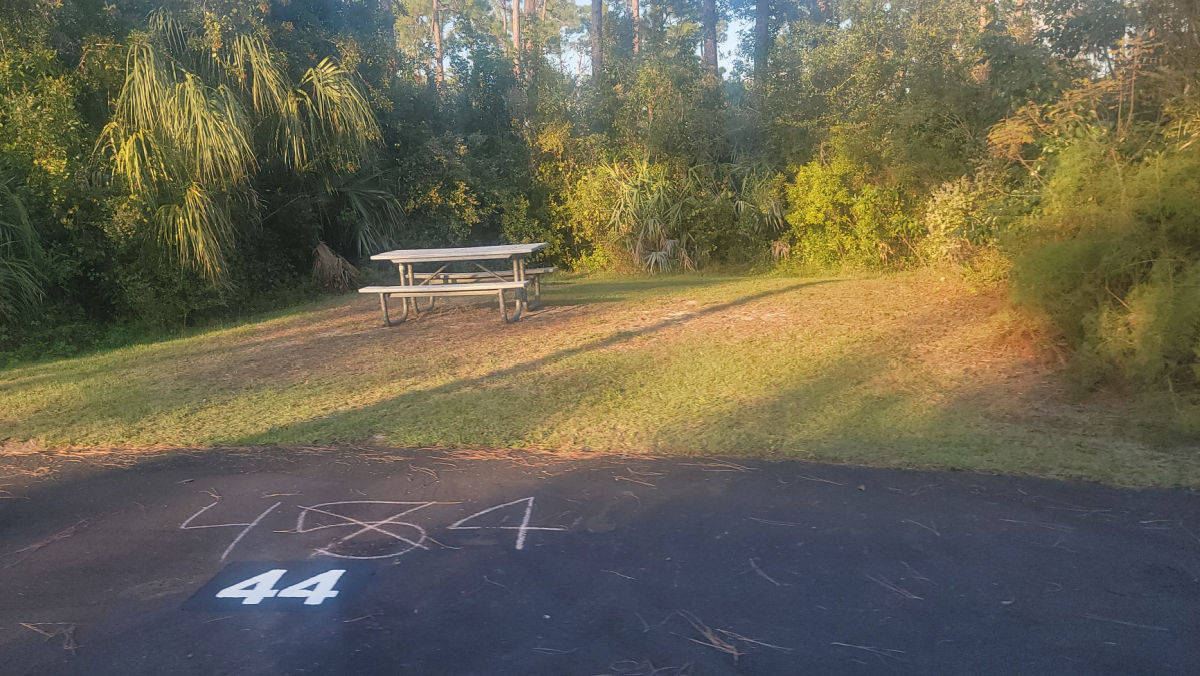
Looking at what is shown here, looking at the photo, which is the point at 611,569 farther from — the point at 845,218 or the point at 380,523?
the point at 845,218

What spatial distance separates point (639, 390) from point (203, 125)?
6997 millimetres

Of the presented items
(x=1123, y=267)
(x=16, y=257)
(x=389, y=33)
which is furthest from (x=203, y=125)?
(x=1123, y=267)

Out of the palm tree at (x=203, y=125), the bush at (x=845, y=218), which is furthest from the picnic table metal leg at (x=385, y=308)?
the bush at (x=845, y=218)

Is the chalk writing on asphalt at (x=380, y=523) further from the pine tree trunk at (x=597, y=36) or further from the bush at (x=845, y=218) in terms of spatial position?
the pine tree trunk at (x=597, y=36)

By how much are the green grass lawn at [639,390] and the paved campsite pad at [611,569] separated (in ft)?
1.97

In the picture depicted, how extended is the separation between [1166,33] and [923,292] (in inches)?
151

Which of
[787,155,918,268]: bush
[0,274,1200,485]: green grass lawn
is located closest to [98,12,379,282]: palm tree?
[0,274,1200,485]: green grass lawn

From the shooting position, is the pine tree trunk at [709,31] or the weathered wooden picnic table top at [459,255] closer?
the weathered wooden picnic table top at [459,255]

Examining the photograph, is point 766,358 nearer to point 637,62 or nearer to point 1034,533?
point 1034,533

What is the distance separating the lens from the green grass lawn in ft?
18.6

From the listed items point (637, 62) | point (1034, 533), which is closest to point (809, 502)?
point (1034, 533)

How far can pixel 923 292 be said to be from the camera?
440 inches

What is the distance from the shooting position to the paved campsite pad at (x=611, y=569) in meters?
3.16

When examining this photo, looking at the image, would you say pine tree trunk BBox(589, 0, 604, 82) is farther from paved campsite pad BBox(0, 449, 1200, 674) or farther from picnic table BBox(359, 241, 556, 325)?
paved campsite pad BBox(0, 449, 1200, 674)
